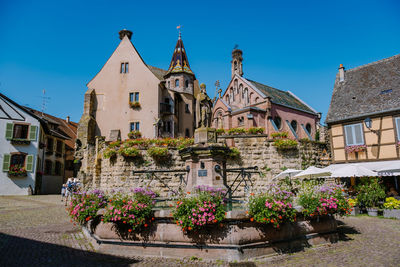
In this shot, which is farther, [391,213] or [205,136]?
[391,213]

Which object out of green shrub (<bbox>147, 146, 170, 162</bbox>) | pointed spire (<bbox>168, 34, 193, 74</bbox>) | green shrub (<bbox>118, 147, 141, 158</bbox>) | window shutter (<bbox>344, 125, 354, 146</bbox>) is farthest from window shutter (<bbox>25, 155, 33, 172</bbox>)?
window shutter (<bbox>344, 125, 354, 146</bbox>)

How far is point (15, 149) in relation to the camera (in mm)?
26938

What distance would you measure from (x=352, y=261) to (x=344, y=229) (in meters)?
3.96

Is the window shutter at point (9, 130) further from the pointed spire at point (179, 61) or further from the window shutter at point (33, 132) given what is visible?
the pointed spire at point (179, 61)

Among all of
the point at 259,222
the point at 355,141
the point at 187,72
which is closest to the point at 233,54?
the point at 187,72

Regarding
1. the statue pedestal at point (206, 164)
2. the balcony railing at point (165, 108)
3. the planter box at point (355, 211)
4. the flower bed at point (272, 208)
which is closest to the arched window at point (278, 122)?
the balcony railing at point (165, 108)

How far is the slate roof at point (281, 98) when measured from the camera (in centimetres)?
3521

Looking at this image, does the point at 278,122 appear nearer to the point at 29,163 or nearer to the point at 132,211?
the point at 29,163

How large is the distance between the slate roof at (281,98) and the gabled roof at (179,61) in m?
9.23

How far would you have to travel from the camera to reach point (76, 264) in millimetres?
5633

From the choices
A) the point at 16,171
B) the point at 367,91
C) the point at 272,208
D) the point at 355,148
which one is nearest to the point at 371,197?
the point at 355,148

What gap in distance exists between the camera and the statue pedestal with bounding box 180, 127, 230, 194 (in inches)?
333

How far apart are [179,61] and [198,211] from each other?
32899 millimetres

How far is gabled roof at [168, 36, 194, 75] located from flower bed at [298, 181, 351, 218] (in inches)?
1196
